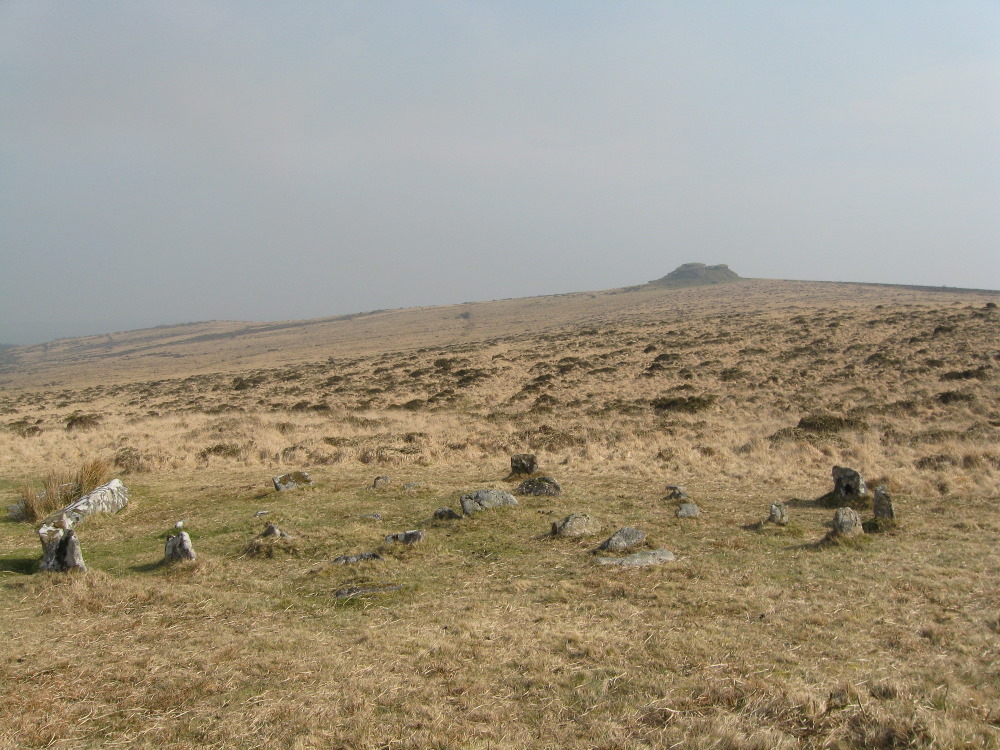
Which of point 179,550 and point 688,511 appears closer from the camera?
point 179,550

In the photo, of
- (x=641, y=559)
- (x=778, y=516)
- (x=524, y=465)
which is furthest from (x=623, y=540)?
(x=524, y=465)

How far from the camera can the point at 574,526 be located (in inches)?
452

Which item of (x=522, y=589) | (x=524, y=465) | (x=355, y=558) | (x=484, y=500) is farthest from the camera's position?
(x=524, y=465)

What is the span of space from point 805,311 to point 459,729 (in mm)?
63376

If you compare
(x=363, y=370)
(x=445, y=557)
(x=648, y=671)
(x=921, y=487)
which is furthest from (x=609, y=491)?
(x=363, y=370)

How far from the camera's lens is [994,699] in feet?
17.1

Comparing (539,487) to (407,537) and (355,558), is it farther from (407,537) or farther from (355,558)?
(355,558)

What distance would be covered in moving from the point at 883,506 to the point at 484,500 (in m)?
7.74

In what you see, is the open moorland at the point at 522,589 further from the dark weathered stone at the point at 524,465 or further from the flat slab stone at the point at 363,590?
the dark weathered stone at the point at 524,465

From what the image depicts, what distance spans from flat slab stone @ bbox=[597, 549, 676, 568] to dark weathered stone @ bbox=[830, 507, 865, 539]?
300 cm

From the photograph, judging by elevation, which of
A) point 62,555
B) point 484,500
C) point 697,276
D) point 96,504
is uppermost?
point 697,276

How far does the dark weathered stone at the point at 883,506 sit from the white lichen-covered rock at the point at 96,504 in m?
15.8

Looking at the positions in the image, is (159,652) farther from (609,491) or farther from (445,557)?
(609,491)

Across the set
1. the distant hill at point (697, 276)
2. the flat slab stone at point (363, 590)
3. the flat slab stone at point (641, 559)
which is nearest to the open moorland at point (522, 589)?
the flat slab stone at point (363, 590)
